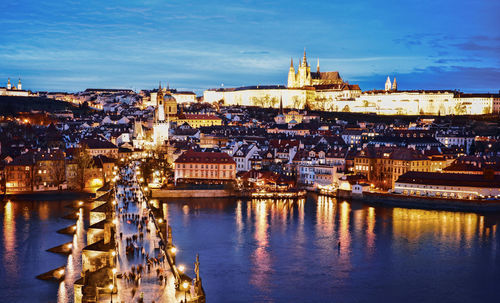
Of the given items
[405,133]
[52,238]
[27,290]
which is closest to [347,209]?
[52,238]

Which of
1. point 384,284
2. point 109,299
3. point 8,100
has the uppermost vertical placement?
point 8,100

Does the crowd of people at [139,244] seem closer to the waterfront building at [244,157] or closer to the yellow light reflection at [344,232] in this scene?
the yellow light reflection at [344,232]

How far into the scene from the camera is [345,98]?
81.4 meters

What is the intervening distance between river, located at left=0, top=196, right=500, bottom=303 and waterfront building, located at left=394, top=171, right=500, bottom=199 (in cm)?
239

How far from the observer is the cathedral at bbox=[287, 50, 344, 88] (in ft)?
301

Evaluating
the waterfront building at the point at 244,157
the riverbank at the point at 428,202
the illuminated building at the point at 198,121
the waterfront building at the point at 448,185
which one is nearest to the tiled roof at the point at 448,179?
the waterfront building at the point at 448,185

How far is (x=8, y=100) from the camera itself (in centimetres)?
8269

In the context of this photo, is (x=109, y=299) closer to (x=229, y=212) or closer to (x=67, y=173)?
(x=229, y=212)

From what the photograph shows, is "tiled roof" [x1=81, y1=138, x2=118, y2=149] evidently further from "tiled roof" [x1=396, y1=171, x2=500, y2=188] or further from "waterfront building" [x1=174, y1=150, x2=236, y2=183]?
"tiled roof" [x1=396, y1=171, x2=500, y2=188]

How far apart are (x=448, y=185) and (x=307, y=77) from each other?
6503 cm

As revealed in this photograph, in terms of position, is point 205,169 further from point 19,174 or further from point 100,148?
point 100,148

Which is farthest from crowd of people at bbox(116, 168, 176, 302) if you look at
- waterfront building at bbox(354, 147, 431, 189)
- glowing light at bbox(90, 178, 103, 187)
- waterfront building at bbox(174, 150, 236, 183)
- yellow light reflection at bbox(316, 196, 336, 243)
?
waterfront building at bbox(354, 147, 431, 189)

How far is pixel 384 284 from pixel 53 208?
16.5m

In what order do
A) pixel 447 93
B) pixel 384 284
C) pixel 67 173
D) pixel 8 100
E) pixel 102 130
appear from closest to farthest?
pixel 384 284
pixel 67 173
pixel 102 130
pixel 447 93
pixel 8 100
